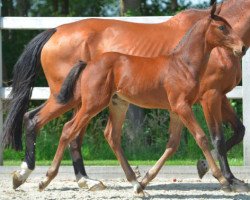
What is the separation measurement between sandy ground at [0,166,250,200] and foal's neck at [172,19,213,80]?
113 centimetres

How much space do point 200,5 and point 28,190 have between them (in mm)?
9742

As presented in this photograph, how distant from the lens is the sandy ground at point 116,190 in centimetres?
744

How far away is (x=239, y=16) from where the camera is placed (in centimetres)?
844

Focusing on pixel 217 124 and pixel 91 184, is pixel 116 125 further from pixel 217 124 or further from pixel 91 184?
pixel 217 124

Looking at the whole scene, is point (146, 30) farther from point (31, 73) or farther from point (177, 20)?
point (31, 73)

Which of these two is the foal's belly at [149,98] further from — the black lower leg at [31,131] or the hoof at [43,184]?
the black lower leg at [31,131]

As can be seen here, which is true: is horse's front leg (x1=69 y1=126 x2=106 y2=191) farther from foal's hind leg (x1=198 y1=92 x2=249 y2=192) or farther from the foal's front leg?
foal's hind leg (x1=198 y1=92 x2=249 y2=192)

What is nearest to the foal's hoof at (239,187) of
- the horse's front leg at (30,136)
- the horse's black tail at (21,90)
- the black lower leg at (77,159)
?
the black lower leg at (77,159)

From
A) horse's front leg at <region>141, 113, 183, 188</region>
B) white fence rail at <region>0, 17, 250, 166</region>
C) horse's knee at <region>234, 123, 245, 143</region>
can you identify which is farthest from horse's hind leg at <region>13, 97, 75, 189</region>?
horse's knee at <region>234, 123, 245, 143</region>

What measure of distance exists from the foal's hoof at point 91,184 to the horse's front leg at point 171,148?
657mm

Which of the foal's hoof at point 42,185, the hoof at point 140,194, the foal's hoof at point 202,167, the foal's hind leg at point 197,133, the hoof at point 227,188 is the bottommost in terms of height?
the foal's hoof at point 202,167

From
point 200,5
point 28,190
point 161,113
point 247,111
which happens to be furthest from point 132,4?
point 28,190

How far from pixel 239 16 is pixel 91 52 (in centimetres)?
153

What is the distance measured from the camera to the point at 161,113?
39.0 feet
